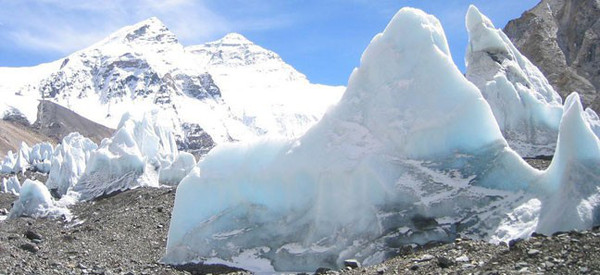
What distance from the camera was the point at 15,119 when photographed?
196 metres

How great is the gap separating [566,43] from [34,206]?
6752 centimetres

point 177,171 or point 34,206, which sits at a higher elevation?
point 177,171

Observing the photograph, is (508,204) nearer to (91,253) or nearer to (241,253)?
(241,253)

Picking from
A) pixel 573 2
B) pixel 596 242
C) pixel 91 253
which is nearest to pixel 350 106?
pixel 596 242

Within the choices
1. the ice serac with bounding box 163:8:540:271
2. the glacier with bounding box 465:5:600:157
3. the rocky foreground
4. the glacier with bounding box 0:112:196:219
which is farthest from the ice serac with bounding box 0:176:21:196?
the ice serac with bounding box 163:8:540:271

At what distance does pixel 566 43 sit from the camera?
80.5 m

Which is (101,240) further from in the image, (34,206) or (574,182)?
(574,182)

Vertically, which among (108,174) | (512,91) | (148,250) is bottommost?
(148,250)

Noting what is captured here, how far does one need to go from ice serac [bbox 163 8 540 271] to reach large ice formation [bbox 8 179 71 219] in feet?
63.2

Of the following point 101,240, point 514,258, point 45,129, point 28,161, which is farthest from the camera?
point 45,129

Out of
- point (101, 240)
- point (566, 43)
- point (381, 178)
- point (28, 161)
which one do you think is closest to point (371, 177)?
point (381, 178)

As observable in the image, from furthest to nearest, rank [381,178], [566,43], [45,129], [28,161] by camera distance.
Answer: [45,129], [28,161], [566,43], [381,178]

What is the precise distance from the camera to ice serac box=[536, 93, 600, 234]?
47.8 ft

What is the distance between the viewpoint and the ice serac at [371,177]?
677 inches
